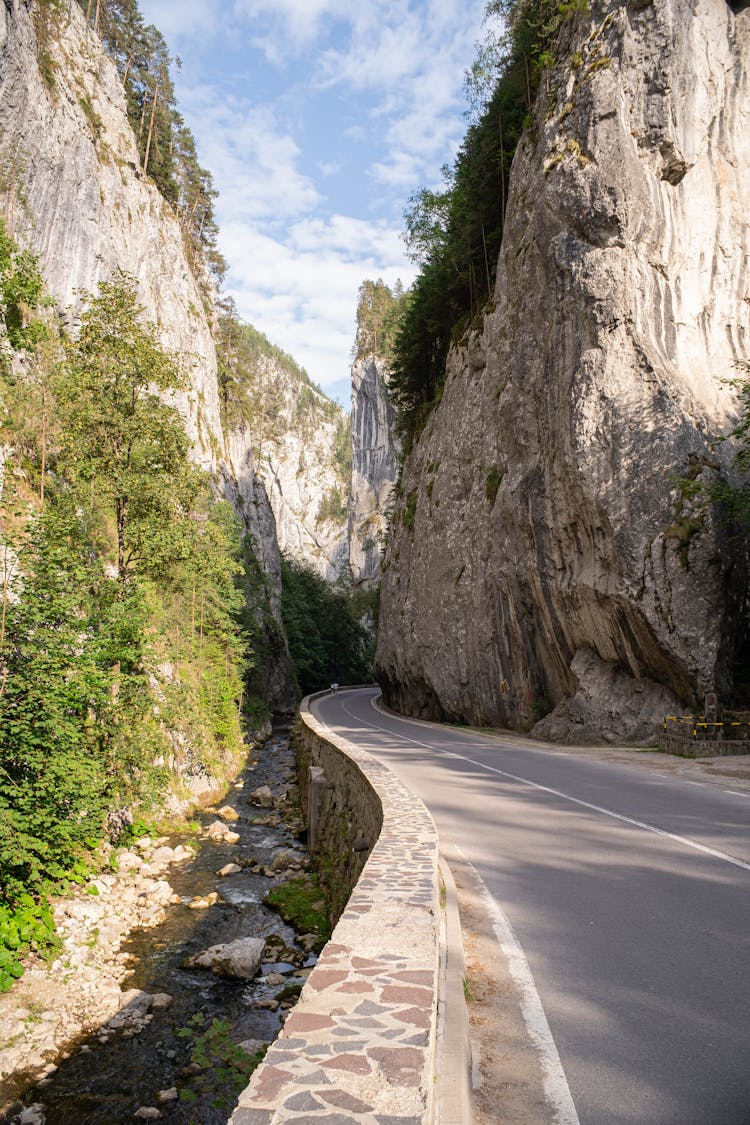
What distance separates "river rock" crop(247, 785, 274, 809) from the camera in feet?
67.1

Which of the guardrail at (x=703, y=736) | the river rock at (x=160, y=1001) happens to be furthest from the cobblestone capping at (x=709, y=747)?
the river rock at (x=160, y=1001)

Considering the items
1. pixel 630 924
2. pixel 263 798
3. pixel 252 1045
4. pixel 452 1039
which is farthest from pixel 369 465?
pixel 452 1039

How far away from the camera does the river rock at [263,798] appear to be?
20.5m

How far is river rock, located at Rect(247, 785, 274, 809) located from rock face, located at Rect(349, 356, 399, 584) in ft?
228

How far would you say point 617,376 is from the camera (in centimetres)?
2080

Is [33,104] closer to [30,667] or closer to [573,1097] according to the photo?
[30,667]

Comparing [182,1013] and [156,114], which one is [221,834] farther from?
[156,114]

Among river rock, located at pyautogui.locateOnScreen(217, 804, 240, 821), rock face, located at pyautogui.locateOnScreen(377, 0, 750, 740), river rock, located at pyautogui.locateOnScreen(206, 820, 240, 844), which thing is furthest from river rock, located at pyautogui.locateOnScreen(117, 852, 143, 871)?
rock face, located at pyautogui.locateOnScreen(377, 0, 750, 740)

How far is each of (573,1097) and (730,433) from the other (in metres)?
20.9

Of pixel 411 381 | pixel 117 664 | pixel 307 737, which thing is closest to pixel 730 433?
pixel 307 737

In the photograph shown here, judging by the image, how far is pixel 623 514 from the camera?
65.5 feet

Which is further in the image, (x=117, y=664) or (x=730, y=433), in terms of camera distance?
(x=730, y=433)

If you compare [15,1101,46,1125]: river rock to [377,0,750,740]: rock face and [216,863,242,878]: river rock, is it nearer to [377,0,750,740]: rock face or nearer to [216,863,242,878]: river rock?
[216,863,242,878]: river rock

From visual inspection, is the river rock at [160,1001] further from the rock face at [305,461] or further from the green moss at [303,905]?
the rock face at [305,461]
